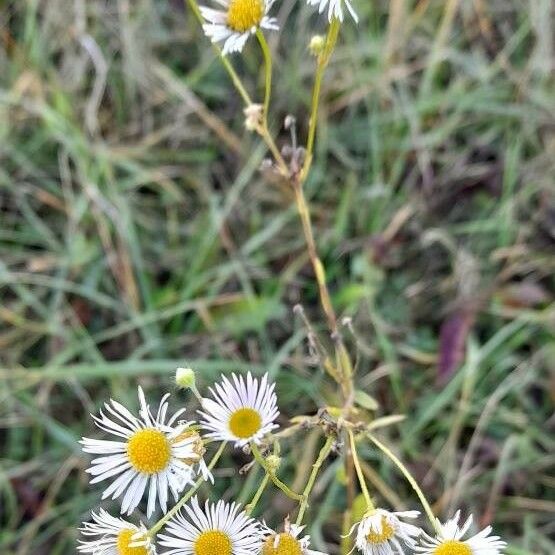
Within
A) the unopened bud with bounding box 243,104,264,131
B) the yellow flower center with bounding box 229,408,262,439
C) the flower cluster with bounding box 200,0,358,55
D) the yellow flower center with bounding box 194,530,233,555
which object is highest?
the flower cluster with bounding box 200,0,358,55

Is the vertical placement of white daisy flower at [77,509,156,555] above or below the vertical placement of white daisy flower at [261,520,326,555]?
above

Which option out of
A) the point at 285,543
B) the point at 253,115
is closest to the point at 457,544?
the point at 285,543

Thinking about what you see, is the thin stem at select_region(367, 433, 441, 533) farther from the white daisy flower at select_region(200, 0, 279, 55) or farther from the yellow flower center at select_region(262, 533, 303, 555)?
the white daisy flower at select_region(200, 0, 279, 55)

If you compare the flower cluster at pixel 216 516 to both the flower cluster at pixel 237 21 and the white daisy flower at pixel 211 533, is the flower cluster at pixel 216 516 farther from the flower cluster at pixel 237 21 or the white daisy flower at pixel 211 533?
the flower cluster at pixel 237 21

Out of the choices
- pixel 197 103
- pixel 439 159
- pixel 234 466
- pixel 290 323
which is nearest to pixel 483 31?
pixel 439 159

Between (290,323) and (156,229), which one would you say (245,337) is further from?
(156,229)

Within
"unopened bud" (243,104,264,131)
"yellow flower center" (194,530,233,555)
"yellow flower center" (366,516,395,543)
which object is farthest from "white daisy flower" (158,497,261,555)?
"unopened bud" (243,104,264,131)

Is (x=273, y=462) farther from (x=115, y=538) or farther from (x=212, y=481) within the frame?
(x=115, y=538)
